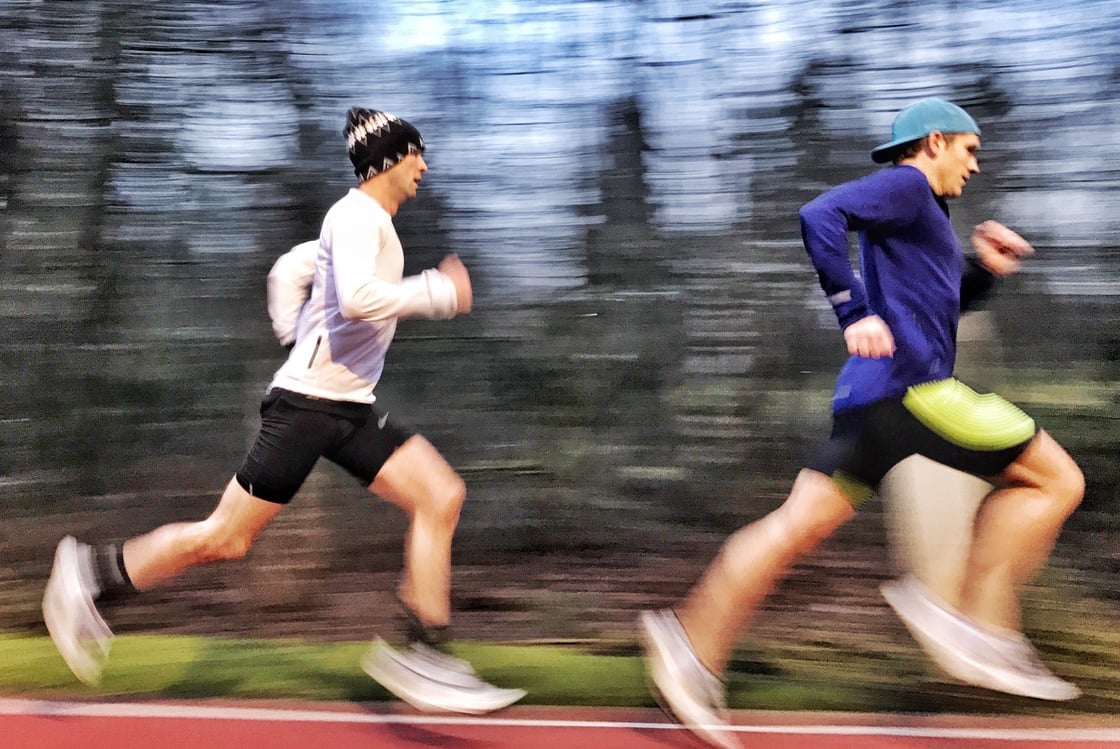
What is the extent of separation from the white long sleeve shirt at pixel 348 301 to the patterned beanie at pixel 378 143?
10cm

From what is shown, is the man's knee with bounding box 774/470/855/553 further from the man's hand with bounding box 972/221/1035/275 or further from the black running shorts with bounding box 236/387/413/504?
the black running shorts with bounding box 236/387/413/504

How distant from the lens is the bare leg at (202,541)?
10.9ft

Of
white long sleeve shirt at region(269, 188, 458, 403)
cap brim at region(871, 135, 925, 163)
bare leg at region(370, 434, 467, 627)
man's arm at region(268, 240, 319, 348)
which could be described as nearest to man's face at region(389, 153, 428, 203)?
white long sleeve shirt at region(269, 188, 458, 403)

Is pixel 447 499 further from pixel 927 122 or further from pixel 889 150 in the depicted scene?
pixel 927 122

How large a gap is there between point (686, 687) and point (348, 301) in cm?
155

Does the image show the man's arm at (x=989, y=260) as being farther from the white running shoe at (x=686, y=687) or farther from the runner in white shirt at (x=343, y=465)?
the runner in white shirt at (x=343, y=465)

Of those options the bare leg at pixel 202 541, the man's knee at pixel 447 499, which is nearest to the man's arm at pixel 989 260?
the man's knee at pixel 447 499

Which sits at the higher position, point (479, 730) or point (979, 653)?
point (979, 653)

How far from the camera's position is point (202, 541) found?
3344 mm

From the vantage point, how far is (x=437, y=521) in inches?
132

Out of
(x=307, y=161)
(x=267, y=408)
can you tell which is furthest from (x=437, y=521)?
(x=307, y=161)

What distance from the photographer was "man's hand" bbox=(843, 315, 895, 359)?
9.37ft

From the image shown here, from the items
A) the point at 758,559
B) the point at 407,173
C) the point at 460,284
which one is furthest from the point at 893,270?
the point at 407,173

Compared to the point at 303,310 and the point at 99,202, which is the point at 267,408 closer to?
the point at 303,310
